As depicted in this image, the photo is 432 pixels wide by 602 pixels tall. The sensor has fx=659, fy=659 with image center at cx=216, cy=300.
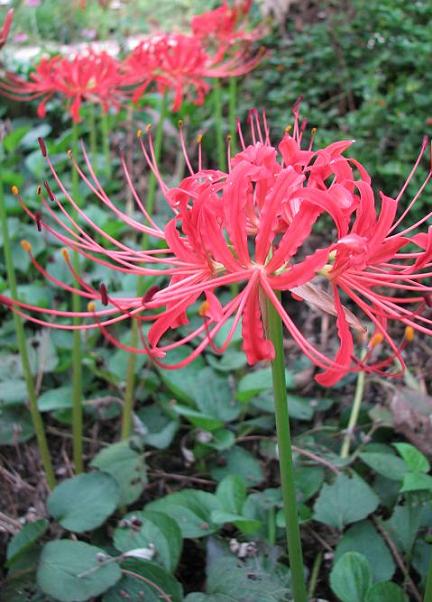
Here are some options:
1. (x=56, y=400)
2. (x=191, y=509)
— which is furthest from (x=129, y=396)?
(x=191, y=509)

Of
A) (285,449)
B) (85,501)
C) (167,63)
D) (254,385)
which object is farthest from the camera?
(167,63)

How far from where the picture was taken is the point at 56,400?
5.63 ft

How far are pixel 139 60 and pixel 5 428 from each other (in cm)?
103

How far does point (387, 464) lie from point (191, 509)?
434mm

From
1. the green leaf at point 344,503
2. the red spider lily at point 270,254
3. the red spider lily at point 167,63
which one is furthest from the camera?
the red spider lily at point 167,63

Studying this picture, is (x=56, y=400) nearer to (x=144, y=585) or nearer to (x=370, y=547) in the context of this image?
(x=144, y=585)

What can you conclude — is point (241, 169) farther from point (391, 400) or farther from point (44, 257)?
point (44, 257)

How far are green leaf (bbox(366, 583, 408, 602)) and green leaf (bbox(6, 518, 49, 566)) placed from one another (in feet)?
2.01

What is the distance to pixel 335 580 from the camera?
1.16 meters

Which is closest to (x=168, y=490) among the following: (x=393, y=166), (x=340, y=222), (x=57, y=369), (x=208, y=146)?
(x=57, y=369)

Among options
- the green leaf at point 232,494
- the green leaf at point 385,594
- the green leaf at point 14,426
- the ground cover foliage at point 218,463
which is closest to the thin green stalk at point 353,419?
→ the ground cover foliage at point 218,463

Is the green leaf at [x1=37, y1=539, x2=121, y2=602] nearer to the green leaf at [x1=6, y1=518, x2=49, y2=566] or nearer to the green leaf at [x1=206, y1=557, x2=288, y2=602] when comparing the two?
the green leaf at [x1=6, y1=518, x2=49, y2=566]

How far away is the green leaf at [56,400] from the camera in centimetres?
168

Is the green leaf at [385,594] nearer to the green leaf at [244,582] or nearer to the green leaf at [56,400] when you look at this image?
the green leaf at [244,582]
